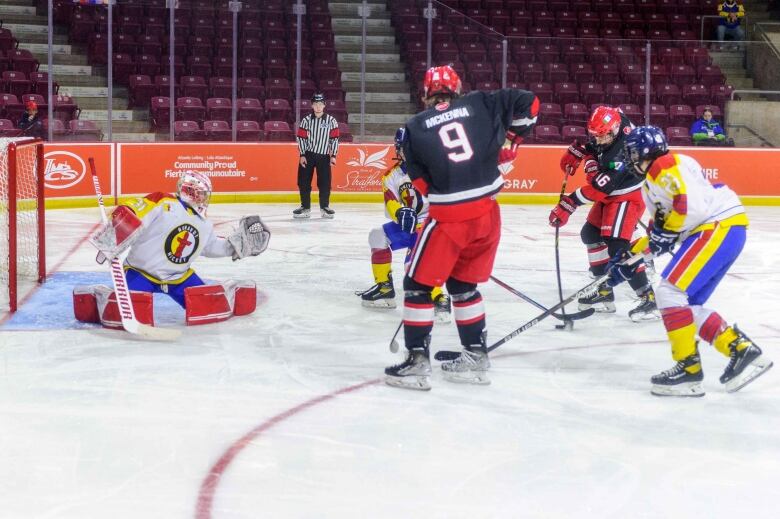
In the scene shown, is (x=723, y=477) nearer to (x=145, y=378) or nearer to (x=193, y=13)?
(x=145, y=378)

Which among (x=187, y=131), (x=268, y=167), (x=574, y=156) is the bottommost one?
(x=268, y=167)

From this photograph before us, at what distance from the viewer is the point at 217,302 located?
519cm

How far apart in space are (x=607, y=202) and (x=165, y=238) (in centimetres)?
227

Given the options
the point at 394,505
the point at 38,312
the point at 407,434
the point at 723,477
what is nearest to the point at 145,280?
A: the point at 38,312

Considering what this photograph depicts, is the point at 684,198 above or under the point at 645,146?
under

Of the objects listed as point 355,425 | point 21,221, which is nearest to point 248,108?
point 21,221

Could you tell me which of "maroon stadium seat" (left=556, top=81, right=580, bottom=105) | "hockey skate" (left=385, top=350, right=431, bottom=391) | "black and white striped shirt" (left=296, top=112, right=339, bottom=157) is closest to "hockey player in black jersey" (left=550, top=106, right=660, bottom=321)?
"hockey skate" (left=385, top=350, right=431, bottom=391)

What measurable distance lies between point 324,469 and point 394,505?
1.12 feet

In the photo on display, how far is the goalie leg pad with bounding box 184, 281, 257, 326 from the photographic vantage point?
5105 millimetres

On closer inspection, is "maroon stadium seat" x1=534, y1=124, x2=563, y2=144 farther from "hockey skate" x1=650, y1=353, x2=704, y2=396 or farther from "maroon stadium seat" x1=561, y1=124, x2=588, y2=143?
"hockey skate" x1=650, y1=353, x2=704, y2=396

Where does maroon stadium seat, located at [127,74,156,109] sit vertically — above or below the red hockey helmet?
above

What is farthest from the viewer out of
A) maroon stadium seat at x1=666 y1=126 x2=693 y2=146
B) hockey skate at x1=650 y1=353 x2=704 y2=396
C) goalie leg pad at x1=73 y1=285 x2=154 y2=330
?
maroon stadium seat at x1=666 y1=126 x2=693 y2=146

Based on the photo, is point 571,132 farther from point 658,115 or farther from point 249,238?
point 249,238

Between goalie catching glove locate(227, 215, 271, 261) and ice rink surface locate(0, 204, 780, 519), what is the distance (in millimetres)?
355
